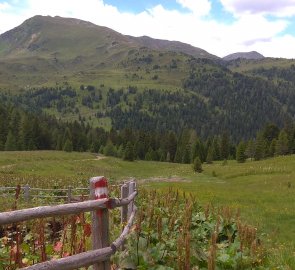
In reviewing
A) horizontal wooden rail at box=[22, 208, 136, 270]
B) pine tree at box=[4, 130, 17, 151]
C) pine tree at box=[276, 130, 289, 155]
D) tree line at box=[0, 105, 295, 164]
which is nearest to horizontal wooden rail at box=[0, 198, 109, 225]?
horizontal wooden rail at box=[22, 208, 136, 270]

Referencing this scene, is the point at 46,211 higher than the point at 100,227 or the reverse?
higher

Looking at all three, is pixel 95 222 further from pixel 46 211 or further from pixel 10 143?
pixel 10 143

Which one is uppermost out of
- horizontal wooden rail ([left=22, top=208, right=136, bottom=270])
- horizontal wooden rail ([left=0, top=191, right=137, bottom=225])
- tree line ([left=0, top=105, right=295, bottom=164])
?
horizontal wooden rail ([left=0, top=191, right=137, bottom=225])

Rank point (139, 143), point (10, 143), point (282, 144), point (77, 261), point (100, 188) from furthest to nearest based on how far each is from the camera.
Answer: point (139, 143), point (10, 143), point (282, 144), point (100, 188), point (77, 261)

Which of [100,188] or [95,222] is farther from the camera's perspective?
[100,188]

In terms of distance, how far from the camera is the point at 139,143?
135 m

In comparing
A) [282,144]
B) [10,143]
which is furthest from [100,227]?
[10,143]

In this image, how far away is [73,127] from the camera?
495 feet

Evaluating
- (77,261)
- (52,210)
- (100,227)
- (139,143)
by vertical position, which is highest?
(52,210)

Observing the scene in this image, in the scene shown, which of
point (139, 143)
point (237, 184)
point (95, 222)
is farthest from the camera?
point (139, 143)

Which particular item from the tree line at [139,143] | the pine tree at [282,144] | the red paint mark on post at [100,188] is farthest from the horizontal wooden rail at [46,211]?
the pine tree at [282,144]

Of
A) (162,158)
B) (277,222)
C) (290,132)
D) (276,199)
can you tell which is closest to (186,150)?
(162,158)

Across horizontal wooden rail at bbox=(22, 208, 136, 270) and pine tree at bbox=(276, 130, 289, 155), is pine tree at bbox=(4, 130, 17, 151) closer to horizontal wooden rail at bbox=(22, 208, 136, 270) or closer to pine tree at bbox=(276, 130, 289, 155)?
pine tree at bbox=(276, 130, 289, 155)

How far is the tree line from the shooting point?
349 feet
